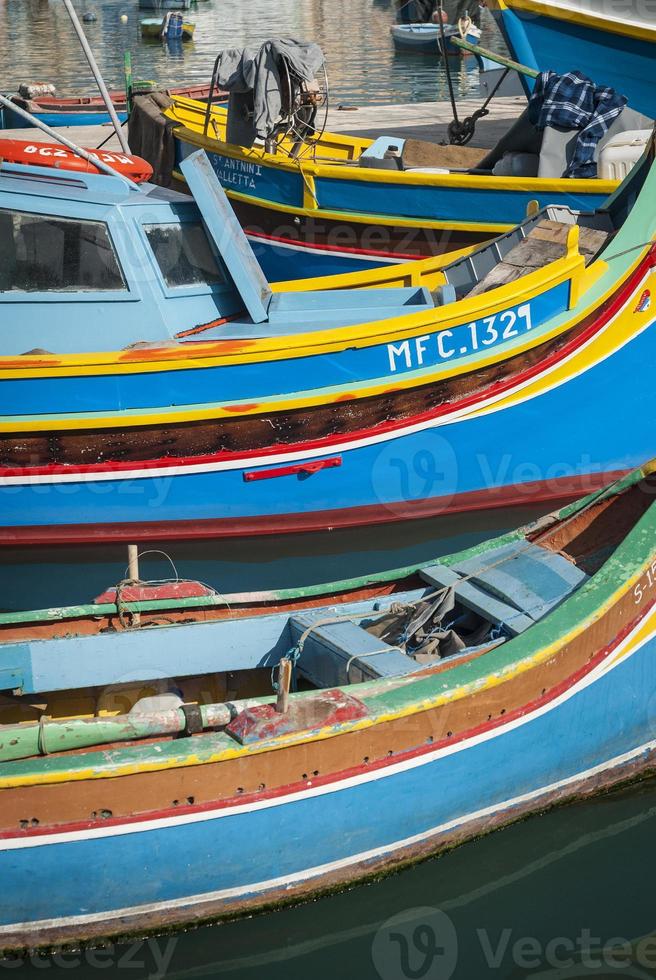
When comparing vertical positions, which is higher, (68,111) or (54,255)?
(54,255)

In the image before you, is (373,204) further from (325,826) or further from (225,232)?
(325,826)

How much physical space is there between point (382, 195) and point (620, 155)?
92.6 inches

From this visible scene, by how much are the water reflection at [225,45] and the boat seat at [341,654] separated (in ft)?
79.6

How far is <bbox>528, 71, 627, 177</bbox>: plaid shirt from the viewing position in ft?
37.9

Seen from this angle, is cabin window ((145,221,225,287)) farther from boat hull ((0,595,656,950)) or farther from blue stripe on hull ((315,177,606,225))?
boat hull ((0,595,656,950))

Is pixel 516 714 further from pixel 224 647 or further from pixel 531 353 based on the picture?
pixel 531 353

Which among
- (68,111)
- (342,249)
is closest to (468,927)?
(342,249)

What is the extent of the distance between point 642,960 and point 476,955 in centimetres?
73

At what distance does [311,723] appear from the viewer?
497 centimetres

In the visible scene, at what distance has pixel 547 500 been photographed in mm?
9117

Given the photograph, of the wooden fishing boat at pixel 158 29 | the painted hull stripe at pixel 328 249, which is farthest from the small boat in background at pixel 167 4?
the painted hull stripe at pixel 328 249

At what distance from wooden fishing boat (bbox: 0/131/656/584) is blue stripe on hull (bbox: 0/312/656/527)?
15 millimetres

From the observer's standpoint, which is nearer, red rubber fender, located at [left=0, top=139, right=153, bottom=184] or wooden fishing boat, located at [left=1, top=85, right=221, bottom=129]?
red rubber fender, located at [left=0, top=139, right=153, bottom=184]
